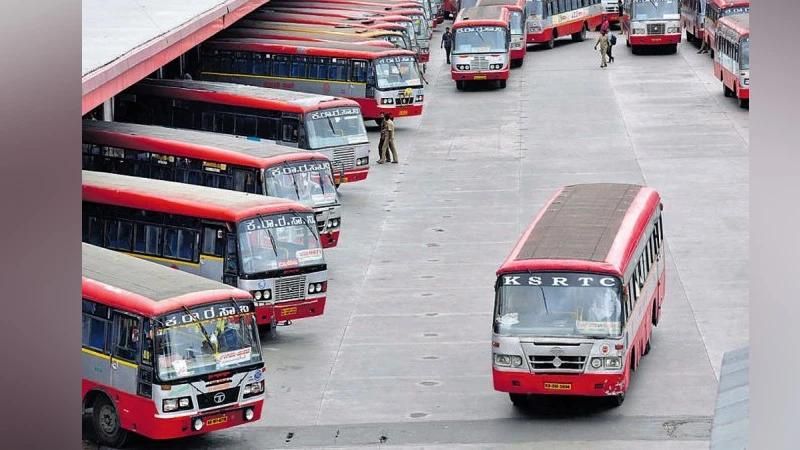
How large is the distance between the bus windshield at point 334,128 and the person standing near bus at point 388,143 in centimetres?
412

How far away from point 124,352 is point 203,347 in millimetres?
1057

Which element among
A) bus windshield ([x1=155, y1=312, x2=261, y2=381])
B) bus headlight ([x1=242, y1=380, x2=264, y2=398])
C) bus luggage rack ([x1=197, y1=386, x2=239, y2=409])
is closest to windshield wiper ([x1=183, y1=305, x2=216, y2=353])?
bus windshield ([x1=155, y1=312, x2=261, y2=381])

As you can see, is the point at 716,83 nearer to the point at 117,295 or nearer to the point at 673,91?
the point at 673,91

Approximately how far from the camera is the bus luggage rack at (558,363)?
2006 cm

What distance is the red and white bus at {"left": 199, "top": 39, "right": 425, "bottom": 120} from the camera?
154ft

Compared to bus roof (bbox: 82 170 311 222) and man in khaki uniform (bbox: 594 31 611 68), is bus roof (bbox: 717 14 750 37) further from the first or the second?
bus roof (bbox: 82 170 311 222)

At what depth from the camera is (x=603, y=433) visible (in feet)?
67.4

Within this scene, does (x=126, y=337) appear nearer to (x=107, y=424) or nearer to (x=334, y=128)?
(x=107, y=424)

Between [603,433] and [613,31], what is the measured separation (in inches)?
2148

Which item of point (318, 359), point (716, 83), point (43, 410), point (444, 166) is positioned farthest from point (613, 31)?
point (43, 410)

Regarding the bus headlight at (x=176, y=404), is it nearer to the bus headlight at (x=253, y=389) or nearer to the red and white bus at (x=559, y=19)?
the bus headlight at (x=253, y=389)

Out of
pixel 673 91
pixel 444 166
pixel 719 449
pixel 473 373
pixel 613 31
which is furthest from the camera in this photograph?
pixel 613 31

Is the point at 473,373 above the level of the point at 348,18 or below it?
below

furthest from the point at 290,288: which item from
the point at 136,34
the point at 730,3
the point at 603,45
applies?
the point at 603,45
